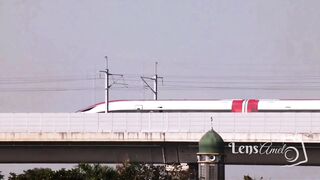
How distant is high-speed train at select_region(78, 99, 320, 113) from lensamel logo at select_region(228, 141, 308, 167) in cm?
1195

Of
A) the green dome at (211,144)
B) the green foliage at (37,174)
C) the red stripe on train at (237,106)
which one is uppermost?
the red stripe on train at (237,106)

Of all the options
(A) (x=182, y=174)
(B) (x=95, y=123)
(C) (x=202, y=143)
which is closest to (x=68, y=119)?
(B) (x=95, y=123)

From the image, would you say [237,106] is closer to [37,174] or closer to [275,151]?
[275,151]

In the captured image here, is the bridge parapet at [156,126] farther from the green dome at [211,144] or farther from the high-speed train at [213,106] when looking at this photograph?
the green dome at [211,144]

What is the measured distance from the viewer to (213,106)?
135 meters

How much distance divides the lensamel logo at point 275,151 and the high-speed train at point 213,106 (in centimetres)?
1195

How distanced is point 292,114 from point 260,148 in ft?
13.5

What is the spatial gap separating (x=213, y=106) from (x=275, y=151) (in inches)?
670

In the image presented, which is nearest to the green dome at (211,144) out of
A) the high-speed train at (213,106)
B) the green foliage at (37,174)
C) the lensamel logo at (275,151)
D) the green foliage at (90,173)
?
the green foliage at (90,173)

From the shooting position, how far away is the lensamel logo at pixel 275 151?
11919 cm

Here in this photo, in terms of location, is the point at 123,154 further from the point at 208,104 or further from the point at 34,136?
the point at 208,104

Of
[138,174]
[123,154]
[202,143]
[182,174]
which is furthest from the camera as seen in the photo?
[123,154]

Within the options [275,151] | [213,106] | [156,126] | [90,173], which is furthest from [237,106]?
[90,173]

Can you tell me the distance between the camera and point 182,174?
11475 centimetres
